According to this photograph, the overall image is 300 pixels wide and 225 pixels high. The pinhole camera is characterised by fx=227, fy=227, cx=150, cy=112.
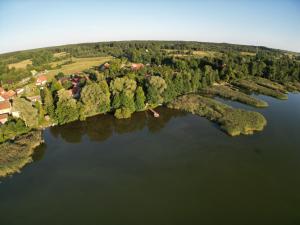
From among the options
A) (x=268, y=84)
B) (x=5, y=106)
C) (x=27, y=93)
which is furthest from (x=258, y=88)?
(x=5, y=106)

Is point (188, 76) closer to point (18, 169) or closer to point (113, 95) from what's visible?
point (113, 95)

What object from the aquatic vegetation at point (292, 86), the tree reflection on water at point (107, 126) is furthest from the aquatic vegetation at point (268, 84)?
the tree reflection on water at point (107, 126)

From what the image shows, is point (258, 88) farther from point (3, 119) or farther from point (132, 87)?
point (3, 119)

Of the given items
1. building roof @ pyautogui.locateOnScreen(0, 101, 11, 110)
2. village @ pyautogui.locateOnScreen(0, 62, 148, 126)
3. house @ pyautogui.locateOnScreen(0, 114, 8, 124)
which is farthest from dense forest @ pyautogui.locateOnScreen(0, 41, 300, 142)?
building roof @ pyautogui.locateOnScreen(0, 101, 11, 110)

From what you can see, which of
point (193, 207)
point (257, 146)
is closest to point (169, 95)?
point (257, 146)

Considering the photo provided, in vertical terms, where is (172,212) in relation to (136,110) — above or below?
below

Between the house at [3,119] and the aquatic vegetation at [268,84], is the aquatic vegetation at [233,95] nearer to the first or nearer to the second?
the aquatic vegetation at [268,84]
